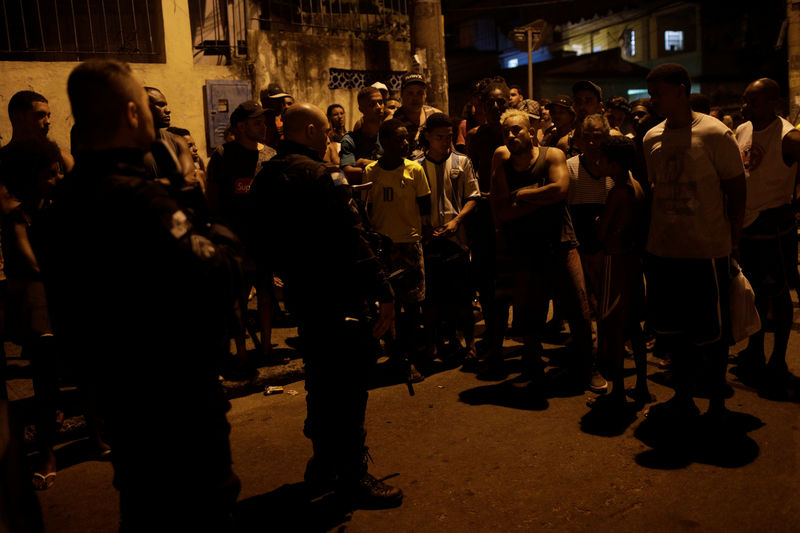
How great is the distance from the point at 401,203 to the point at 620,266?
1.89 m

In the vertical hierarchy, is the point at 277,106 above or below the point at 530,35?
below

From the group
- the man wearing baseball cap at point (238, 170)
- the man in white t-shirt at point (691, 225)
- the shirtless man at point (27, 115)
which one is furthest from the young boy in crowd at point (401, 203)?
the shirtless man at point (27, 115)

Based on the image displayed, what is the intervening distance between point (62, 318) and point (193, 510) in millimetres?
863

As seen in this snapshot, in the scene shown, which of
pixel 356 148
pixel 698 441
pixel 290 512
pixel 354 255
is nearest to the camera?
pixel 354 255

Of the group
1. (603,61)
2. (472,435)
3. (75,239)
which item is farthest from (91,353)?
(603,61)

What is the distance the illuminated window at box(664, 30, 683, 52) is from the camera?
4075cm

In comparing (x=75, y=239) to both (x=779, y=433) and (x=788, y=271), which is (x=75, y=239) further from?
(x=788, y=271)

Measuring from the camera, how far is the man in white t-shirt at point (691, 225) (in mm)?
4715

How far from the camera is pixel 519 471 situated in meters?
4.39

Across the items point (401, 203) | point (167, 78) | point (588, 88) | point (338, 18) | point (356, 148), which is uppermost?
point (338, 18)

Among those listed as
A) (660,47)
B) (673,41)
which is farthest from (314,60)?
(673,41)

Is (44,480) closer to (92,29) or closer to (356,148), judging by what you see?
(356,148)

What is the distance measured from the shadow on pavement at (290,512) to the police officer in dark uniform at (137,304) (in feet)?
4.20

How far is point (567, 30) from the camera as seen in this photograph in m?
43.8
